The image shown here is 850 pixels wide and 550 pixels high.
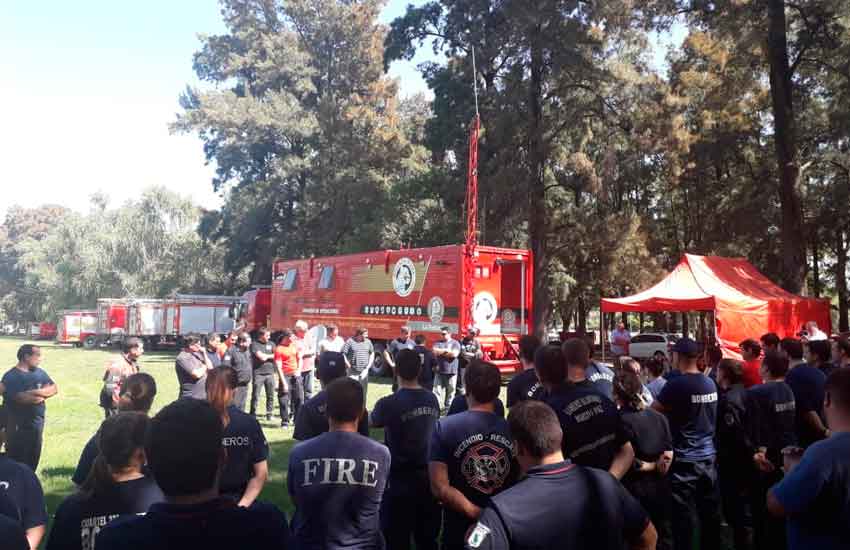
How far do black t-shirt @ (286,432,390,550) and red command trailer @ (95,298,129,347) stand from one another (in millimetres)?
35186

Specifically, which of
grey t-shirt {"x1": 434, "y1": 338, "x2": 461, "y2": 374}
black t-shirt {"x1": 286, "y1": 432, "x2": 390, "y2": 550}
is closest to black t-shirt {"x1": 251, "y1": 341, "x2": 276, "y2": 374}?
grey t-shirt {"x1": 434, "y1": 338, "x2": 461, "y2": 374}

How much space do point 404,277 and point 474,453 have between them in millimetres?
14579

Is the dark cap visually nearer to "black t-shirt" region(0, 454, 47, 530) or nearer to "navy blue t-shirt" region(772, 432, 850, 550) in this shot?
"navy blue t-shirt" region(772, 432, 850, 550)

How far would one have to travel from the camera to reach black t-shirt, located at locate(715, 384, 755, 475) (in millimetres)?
5215

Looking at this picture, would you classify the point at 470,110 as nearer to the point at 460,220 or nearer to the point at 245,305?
the point at 460,220

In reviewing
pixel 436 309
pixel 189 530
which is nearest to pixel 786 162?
pixel 436 309

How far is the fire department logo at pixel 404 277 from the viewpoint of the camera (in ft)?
58.4

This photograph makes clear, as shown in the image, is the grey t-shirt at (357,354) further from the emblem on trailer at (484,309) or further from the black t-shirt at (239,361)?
the emblem on trailer at (484,309)

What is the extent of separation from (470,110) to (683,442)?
2296cm

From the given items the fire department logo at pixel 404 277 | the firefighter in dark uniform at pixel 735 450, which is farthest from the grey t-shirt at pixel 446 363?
the firefighter in dark uniform at pixel 735 450

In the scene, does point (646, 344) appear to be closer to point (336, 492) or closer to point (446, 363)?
point (446, 363)

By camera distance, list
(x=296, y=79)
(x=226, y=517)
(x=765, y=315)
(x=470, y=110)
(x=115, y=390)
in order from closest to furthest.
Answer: (x=226, y=517) < (x=115, y=390) < (x=765, y=315) < (x=470, y=110) < (x=296, y=79)

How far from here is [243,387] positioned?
10.3m

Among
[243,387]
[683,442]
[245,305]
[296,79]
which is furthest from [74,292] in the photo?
[683,442]
